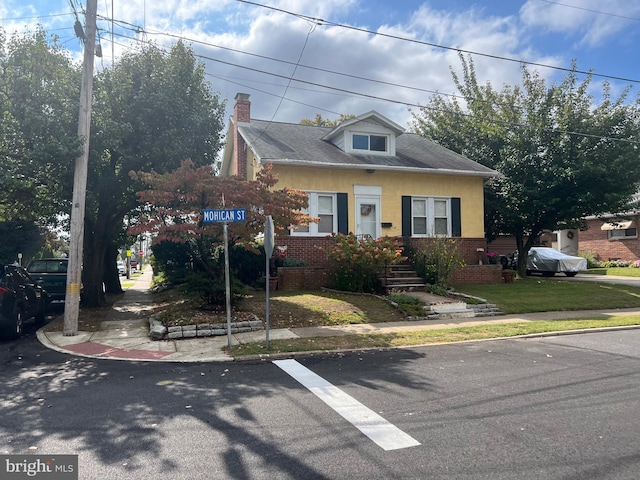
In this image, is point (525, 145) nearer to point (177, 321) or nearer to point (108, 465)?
point (177, 321)

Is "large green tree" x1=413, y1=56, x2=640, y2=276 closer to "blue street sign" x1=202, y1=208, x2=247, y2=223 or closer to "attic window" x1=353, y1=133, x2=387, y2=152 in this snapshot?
"attic window" x1=353, y1=133, x2=387, y2=152

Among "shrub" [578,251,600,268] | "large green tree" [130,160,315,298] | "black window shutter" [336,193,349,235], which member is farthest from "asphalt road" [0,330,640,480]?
"shrub" [578,251,600,268]

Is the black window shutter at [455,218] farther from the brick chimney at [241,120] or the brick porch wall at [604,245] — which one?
the brick porch wall at [604,245]

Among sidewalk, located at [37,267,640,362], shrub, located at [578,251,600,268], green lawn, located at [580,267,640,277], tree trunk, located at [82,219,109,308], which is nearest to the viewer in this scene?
sidewalk, located at [37,267,640,362]

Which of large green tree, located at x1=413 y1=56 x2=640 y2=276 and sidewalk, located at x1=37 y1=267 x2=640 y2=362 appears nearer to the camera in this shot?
sidewalk, located at x1=37 y1=267 x2=640 y2=362

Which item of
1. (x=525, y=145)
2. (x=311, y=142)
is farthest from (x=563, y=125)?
(x=311, y=142)

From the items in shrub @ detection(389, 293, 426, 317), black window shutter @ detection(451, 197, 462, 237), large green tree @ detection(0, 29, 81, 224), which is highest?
large green tree @ detection(0, 29, 81, 224)

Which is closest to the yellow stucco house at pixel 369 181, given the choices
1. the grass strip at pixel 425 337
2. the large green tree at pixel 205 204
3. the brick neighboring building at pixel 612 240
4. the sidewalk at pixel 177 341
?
the large green tree at pixel 205 204

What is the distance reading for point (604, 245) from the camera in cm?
2983

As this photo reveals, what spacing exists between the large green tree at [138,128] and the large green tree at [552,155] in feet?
39.7

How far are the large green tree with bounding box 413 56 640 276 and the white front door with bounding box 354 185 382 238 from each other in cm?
556

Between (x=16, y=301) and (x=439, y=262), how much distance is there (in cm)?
1125

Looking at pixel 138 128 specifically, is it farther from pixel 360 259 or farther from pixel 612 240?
pixel 612 240

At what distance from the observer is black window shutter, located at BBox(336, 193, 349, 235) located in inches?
656
